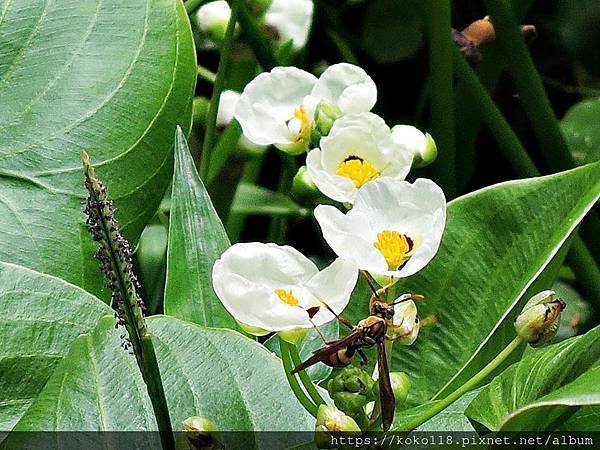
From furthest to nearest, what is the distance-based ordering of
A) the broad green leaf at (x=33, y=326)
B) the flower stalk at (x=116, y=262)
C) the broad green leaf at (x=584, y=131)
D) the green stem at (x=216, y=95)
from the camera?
the broad green leaf at (x=584, y=131) < the green stem at (x=216, y=95) < the broad green leaf at (x=33, y=326) < the flower stalk at (x=116, y=262)

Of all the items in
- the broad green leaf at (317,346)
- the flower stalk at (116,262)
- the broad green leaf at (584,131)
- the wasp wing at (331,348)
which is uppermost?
the flower stalk at (116,262)

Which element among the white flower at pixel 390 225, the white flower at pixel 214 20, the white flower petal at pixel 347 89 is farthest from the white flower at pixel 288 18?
the white flower at pixel 390 225

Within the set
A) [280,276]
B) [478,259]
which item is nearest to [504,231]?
[478,259]

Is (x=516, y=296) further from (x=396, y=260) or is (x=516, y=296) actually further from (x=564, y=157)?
(x=564, y=157)

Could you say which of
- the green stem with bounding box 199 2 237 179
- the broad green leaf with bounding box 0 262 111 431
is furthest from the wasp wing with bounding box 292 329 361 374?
the green stem with bounding box 199 2 237 179

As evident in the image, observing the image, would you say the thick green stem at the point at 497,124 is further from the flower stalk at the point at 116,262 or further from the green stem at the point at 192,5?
the flower stalk at the point at 116,262

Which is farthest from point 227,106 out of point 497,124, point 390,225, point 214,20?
point 390,225

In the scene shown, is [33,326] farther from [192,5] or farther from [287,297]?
[192,5]

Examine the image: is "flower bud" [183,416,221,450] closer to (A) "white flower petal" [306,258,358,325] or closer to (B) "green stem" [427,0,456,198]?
(A) "white flower petal" [306,258,358,325]
